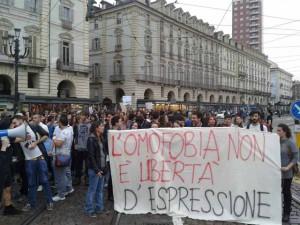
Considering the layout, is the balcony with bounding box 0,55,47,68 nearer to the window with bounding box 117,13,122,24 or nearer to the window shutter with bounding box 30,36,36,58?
the window shutter with bounding box 30,36,36,58

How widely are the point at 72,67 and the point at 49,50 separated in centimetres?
307

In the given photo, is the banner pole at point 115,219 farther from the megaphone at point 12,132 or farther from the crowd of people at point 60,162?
the megaphone at point 12,132

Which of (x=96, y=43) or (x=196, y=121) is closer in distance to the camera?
(x=196, y=121)

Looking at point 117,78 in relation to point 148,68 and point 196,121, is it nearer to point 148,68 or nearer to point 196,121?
point 148,68

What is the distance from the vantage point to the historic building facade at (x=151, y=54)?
49.7 metres

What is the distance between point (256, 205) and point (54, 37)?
33.3m

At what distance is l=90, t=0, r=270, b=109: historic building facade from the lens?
163ft

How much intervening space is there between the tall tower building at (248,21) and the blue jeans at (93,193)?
116m

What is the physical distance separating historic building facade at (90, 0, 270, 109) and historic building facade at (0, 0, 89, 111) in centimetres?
1116

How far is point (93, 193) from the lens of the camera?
6.34 meters

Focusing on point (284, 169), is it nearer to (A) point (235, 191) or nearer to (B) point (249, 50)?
(A) point (235, 191)

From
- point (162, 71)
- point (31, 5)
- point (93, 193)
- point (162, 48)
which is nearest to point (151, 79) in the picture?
point (162, 71)

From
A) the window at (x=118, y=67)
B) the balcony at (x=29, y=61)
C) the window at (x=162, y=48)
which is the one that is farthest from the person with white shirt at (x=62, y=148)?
the window at (x=162, y=48)

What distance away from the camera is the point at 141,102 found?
48062 mm
